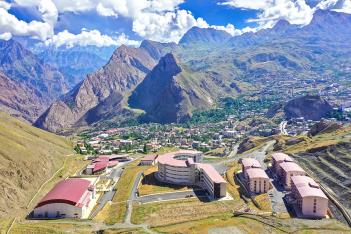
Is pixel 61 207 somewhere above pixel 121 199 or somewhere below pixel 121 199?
below

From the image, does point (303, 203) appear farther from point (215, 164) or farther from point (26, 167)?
A: point (26, 167)

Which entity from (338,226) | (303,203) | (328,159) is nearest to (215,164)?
(328,159)

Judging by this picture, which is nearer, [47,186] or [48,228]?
[48,228]

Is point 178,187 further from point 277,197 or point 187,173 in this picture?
point 277,197

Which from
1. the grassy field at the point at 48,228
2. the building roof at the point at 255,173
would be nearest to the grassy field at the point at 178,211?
the grassy field at the point at 48,228

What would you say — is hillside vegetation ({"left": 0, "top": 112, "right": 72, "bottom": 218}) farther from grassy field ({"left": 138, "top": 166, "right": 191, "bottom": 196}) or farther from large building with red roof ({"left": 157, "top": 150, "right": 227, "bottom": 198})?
large building with red roof ({"left": 157, "top": 150, "right": 227, "bottom": 198})

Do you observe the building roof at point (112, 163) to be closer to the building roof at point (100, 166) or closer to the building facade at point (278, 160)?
the building roof at point (100, 166)

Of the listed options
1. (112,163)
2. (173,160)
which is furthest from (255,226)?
(112,163)
